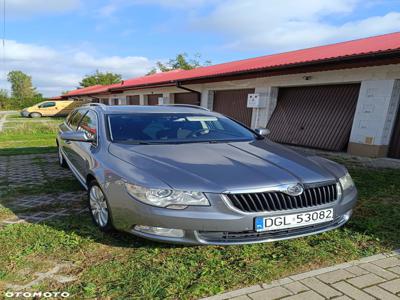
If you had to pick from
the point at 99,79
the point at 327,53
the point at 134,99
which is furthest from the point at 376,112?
the point at 99,79

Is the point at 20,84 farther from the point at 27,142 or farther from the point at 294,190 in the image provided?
the point at 294,190

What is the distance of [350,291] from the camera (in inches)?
94.8

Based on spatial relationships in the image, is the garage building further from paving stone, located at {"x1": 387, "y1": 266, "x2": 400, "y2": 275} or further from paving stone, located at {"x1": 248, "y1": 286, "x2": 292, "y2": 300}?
paving stone, located at {"x1": 248, "y1": 286, "x2": 292, "y2": 300}

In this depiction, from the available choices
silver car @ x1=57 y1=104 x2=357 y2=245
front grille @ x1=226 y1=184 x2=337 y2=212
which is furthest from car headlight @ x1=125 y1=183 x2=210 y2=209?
front grille @ x1=226 y1=184 x2=337 y2=212

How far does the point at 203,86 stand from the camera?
15109 millimetres

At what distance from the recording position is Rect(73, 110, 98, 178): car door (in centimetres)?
383

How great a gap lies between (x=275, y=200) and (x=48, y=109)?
34631 millimetres

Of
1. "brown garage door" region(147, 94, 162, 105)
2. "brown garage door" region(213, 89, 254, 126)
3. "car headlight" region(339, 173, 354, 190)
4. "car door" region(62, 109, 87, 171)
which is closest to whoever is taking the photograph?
"car headlight" region(339, 173, 354, 190)

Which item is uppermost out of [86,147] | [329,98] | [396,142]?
[329,98]

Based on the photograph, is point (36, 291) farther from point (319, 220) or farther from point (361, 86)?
point (361, 86)

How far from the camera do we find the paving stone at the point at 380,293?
2.34 metres

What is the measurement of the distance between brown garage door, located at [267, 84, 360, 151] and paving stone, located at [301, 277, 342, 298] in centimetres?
731

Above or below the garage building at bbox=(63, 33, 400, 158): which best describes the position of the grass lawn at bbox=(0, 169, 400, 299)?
below

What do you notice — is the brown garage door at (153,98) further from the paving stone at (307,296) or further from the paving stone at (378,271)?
the paving stone at (307,296)
